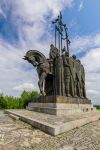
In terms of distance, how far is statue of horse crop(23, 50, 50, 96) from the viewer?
1297 centimetres

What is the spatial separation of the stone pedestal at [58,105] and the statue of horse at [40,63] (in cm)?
91

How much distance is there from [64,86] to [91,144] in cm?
814

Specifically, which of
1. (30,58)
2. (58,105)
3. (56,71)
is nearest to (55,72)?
(56,71)

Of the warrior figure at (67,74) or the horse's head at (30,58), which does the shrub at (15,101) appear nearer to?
the horse's head at (30,58)

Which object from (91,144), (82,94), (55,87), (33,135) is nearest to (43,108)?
(55,87)

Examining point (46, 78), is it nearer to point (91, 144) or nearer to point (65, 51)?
point (65, 51)

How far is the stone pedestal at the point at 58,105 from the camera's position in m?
11.1

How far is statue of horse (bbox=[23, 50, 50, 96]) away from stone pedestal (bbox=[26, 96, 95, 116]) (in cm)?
91

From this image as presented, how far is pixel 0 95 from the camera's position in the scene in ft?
72.1

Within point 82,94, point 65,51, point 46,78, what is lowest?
point 82,94

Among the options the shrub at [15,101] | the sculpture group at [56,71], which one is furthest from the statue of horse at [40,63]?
the shrub at [15,101]

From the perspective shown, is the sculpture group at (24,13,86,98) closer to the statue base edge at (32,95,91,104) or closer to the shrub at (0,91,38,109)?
the statue base edge at (32,95,91,104)

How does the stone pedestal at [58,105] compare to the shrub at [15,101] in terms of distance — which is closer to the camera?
the stone pedestal at [58,105]

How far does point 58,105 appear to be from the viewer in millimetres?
11188
